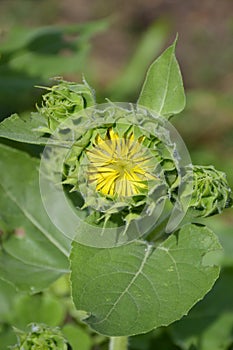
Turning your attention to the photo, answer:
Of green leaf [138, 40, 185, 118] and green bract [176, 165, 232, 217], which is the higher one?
green leaf [138, 40, 185, 118]

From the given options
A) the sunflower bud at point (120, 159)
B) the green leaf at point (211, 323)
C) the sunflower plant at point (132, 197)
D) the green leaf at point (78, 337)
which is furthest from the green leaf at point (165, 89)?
the green leaf at point (211, 323)

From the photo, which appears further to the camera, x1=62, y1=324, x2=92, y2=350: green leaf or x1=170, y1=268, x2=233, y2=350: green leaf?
x1=170, y1=268, x2=233, y2=350: green leaf

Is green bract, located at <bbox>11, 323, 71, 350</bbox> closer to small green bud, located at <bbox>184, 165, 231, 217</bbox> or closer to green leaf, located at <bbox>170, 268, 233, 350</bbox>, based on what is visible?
small green bud, located at <bbox>184, 165, 231, 217</bbox>

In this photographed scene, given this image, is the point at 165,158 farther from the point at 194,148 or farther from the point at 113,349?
the point at 194,148

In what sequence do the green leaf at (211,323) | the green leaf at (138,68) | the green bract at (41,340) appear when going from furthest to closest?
the green leaf at (138,68)
the green leaf at (211,323)
the green bract at (41,340)

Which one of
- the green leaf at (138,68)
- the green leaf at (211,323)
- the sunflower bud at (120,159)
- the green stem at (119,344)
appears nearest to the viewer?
the sunflower bud at (120,159)

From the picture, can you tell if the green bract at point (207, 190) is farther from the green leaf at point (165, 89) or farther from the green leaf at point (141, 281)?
the green leaf at point (165, 89)

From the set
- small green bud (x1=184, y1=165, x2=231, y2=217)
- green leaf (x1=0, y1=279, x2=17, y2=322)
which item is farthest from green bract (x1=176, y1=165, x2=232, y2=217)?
green leaf (x1=0, y1=279, x2=17, y2=322)
